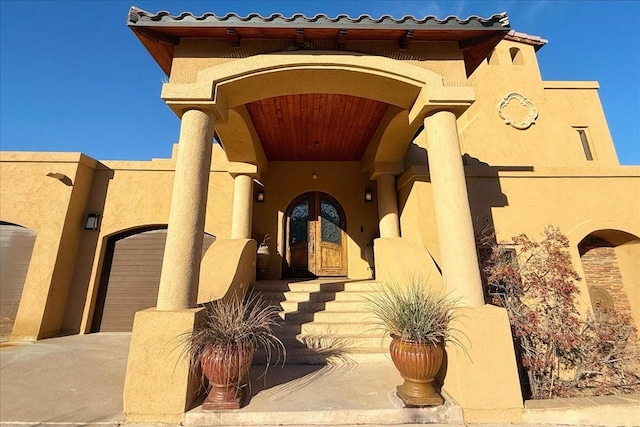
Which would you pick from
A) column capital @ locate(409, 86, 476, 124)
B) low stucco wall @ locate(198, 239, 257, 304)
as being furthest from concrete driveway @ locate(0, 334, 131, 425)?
column capital @ locate(409, 86, 476, 124)

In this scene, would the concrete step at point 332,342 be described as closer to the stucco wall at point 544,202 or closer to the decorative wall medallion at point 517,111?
the stucco wall at point 544,202

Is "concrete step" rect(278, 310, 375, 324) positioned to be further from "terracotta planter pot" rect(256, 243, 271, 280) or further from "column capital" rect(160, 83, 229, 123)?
"column capital" rect(160, 83, 229, 123)

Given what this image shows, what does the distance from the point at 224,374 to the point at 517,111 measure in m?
12.7

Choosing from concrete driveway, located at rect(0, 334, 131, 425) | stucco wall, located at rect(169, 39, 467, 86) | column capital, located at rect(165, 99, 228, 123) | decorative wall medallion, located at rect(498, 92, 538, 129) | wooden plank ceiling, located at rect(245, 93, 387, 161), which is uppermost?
decorative wall medallion, located at rect(498, 92, 538, 129)

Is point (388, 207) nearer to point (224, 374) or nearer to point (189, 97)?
point (189, 97)

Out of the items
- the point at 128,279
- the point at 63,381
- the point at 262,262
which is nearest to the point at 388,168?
the point at 262,262

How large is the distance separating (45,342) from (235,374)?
19.3 ft

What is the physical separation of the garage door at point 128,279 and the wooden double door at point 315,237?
3444mm

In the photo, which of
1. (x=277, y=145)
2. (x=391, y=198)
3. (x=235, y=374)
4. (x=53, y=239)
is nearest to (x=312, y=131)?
(x=277, y=145)

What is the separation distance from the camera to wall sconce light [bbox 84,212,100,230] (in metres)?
7.13

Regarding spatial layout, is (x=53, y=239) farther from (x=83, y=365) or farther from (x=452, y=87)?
(x=452, y=87)

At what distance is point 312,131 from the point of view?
6.64m

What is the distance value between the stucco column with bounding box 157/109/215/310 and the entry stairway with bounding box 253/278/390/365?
164 cm

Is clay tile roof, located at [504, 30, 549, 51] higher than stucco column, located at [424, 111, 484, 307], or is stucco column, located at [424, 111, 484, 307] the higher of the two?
clay tile roof, located at [504, 30, 549, 51]
